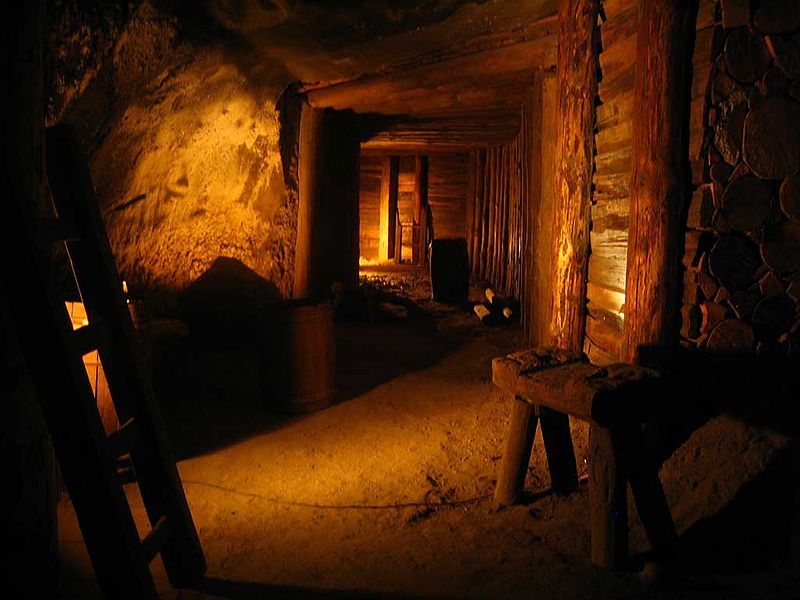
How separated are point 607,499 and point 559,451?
0.74m

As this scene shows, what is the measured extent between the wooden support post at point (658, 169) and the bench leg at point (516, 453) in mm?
1016

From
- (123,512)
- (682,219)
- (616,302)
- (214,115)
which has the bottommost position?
(123,512)

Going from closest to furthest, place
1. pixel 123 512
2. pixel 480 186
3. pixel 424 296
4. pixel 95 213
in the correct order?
pixel 123 512 < pixel 95 213 < pixel 424 296 < pixel 480 186

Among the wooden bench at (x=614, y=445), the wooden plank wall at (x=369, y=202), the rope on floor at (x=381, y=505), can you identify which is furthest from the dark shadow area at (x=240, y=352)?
the wooden plank wall at (x=369, y=202)

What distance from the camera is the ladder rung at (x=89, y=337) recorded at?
2.28m

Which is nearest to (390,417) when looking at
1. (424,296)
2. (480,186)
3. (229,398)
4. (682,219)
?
(229,398)

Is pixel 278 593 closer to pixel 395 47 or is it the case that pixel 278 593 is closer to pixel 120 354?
pixel 120 354

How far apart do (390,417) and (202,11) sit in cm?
363

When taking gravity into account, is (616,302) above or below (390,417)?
above

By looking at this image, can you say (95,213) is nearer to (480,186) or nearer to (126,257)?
(126,257)

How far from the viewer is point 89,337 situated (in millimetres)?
2426

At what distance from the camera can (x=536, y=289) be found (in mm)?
6219

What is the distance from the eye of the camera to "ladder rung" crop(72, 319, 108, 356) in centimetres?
228

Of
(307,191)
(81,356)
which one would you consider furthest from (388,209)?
(81,356)
